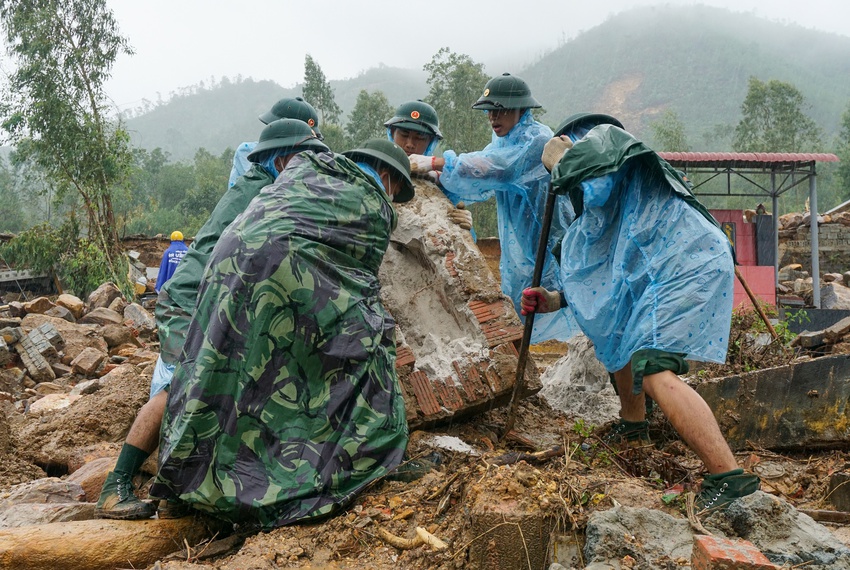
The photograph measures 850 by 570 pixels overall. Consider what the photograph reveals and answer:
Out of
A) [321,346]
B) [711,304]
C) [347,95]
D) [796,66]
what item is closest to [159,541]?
[321,346]

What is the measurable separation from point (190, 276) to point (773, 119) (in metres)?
35.7

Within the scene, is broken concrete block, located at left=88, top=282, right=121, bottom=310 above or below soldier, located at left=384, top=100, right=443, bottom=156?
below

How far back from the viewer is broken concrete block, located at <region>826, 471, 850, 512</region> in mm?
3127

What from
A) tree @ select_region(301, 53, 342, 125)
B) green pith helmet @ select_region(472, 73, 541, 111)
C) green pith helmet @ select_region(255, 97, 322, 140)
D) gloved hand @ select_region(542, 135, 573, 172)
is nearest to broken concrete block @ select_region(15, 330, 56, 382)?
green pith helmet @ select_region(255, 97, 322, 140)

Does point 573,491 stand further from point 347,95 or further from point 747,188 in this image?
point 347,95

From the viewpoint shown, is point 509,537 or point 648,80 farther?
point 648,80

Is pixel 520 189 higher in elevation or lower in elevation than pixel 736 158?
higher

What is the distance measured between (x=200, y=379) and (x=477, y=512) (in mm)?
1257

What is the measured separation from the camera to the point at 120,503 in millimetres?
3014

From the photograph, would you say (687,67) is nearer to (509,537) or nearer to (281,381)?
(281,381)

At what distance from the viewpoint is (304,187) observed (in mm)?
3150

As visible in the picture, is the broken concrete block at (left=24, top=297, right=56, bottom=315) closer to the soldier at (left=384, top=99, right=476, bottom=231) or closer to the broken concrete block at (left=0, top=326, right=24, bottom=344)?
the broken concrete block at (left=0, top=326, right=24, bottom=344)

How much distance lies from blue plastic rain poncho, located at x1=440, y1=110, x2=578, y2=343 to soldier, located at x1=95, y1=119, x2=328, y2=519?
3.87 feet

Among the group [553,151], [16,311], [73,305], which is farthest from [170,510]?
[73,305]
